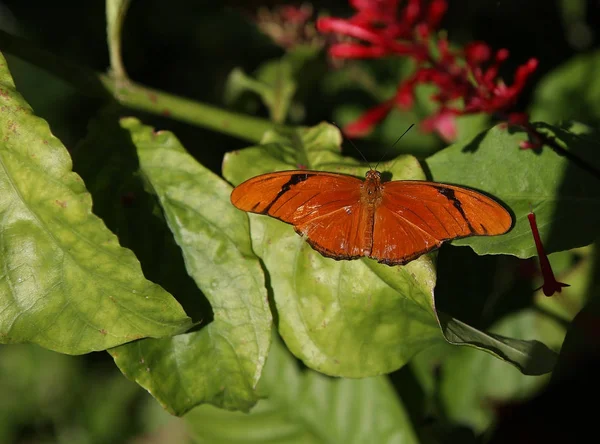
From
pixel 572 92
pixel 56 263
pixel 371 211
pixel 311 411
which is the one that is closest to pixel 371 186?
pixel 371 211

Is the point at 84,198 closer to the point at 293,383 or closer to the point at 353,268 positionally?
the point at 353,268

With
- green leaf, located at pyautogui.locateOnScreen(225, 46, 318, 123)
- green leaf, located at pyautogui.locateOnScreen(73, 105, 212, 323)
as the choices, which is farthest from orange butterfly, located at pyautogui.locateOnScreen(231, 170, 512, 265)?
green leaf, located at pyautogui.locateOnScreen(225, 46, 318, 123)

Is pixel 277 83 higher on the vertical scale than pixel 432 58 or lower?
lower

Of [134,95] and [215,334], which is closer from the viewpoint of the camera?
[215,334]

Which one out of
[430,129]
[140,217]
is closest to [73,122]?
[430,129]

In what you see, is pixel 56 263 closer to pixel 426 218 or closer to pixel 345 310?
pixel 345 310

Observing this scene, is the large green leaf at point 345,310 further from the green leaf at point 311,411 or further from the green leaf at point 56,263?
the green leaf at point 311,411

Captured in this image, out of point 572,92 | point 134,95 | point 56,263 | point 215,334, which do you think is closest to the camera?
point 56,263
